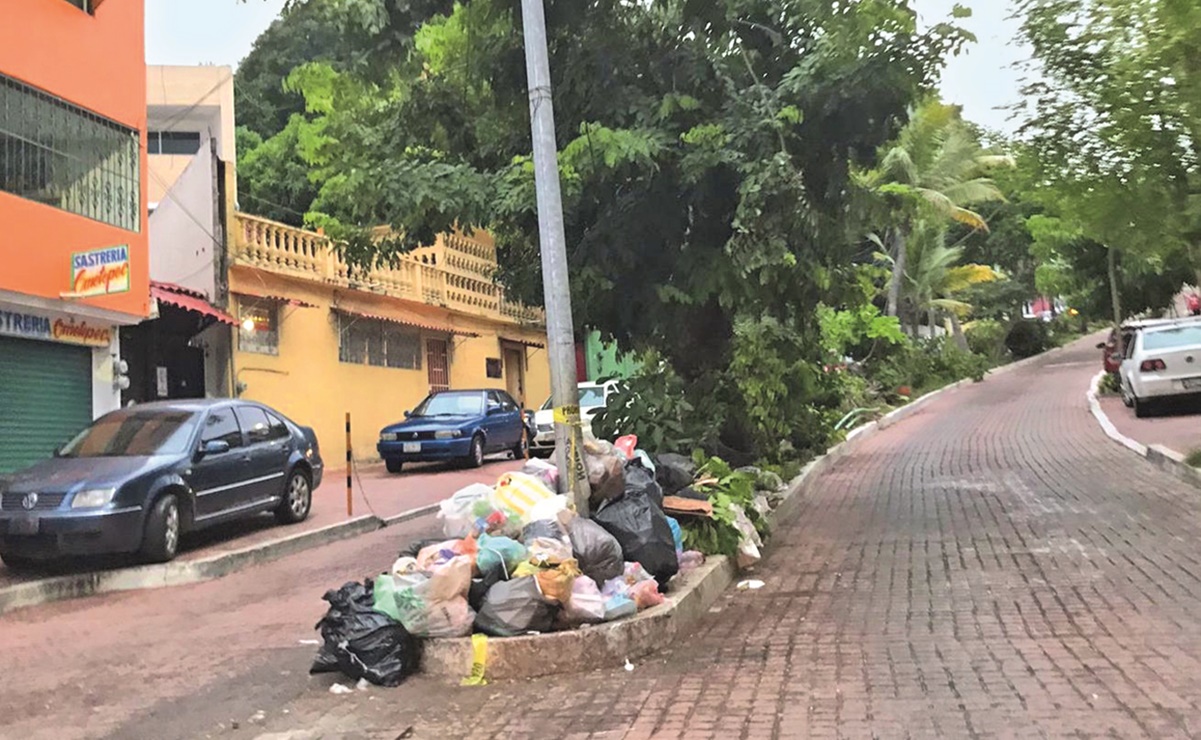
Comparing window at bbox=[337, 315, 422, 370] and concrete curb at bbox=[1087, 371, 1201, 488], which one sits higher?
window at bbox=[337, 315, 422, 370]

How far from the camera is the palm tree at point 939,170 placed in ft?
90.1

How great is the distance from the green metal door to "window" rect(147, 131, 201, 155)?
62.9 feet

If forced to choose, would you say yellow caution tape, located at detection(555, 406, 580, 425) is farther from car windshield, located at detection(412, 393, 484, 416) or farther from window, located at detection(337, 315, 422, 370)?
window, located at detection(337, 315, 422, 370)

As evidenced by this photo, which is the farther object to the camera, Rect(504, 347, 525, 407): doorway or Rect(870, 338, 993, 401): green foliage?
Rect(504, 347, 525, 407): doorway

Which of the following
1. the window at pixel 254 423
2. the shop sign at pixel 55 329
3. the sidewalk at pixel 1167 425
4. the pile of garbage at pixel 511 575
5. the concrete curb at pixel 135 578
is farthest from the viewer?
the sidewalk at pixel 1167 425

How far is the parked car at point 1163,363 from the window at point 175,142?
26417 mm

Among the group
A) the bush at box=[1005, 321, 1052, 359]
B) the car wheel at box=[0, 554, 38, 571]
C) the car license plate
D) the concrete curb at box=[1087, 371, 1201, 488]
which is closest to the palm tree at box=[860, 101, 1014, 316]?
the bush at box=[1005, 321, 1052, 359]

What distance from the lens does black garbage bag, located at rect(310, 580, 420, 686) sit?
5531 mm

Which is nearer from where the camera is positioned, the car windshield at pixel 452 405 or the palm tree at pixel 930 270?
the car windshield at pixel 452 405

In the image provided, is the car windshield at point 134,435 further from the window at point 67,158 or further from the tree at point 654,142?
the window at point 67,158

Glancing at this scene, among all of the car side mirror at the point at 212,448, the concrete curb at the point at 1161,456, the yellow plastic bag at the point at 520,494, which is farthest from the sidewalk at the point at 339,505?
the concrete curb at the point at 1161,456

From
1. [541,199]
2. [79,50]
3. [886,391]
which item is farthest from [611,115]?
[886,391]

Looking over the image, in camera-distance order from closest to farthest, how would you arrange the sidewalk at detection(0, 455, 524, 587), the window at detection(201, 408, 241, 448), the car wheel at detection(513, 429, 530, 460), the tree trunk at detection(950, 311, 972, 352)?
the sidewalk at detection(0, 455, 524, 587)
the window at detection(201, 408, 241, 448)
the car wheel at detection(513, 429, 530, 460)
the tree trunk at detection(950, 311, 972, 352)

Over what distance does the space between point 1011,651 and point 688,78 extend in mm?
6483
